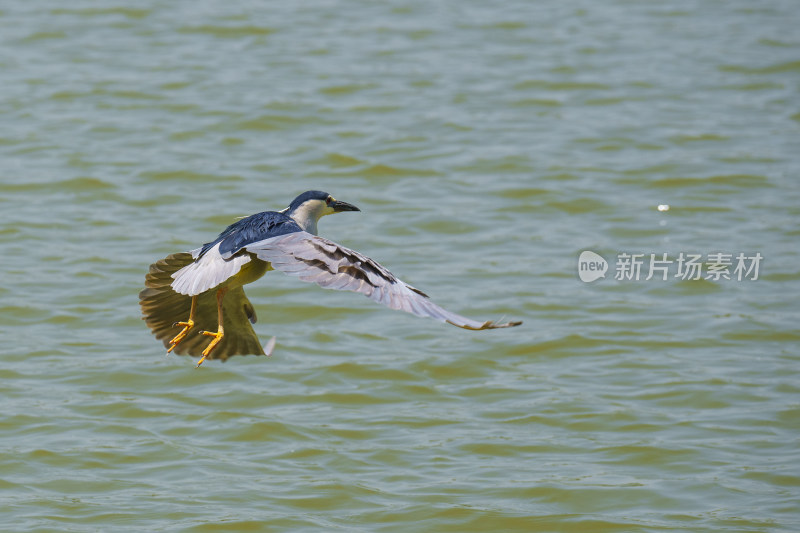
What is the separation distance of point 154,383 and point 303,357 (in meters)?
1.06

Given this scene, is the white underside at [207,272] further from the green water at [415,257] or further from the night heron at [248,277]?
the green water at [415,257]

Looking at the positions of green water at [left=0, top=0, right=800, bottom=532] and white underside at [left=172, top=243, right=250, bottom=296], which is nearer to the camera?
white underside at [left=172, top=243, right=250, bottom=296]

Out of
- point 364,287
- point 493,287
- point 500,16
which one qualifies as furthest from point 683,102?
point 364,287

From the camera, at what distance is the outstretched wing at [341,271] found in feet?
16.8

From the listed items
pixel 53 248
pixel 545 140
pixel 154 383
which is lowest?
pixel 154 383

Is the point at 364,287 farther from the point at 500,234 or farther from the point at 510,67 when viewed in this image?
the point at 510,67

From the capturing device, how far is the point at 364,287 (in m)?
5.21
